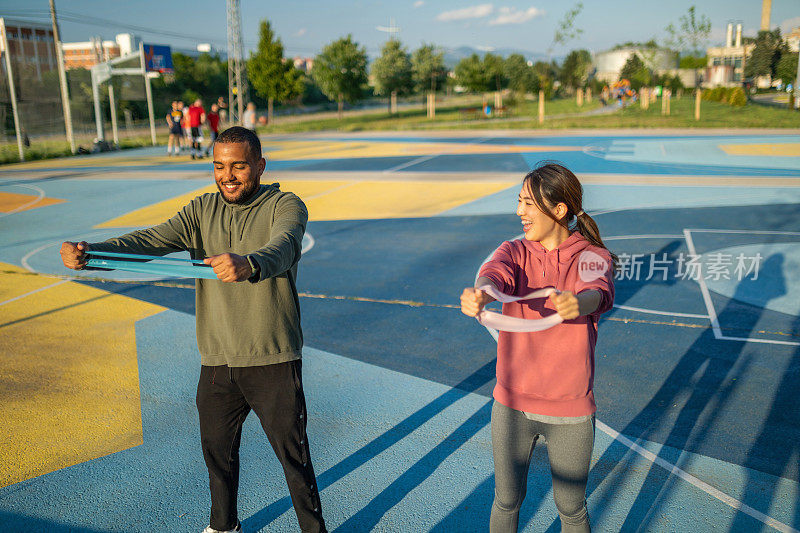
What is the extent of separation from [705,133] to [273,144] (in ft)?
76.7

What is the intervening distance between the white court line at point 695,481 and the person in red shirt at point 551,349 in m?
0.59

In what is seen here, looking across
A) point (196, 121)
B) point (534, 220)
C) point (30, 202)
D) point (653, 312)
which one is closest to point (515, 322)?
point (534, 220)

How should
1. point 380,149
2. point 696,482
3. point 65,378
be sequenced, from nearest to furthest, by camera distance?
point 696,482, point 65,378, point 380,149

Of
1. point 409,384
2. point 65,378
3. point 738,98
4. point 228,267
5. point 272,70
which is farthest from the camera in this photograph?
point 272,70

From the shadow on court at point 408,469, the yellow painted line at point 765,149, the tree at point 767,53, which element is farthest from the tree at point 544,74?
the shadow on court at point 408,469

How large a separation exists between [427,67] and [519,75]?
841 inches

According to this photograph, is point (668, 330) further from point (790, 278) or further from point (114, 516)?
point (114, 516)

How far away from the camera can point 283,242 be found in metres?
2.86

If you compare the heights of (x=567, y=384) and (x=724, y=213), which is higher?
(x=567, y=384)

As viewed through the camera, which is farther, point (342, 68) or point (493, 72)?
point (493, 72)

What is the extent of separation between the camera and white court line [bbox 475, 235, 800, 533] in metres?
3.73

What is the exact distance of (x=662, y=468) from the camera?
4.33 m

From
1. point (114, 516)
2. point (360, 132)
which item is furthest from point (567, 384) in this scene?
point (360, 132)

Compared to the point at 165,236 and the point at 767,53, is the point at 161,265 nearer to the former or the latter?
the point at 165,236
